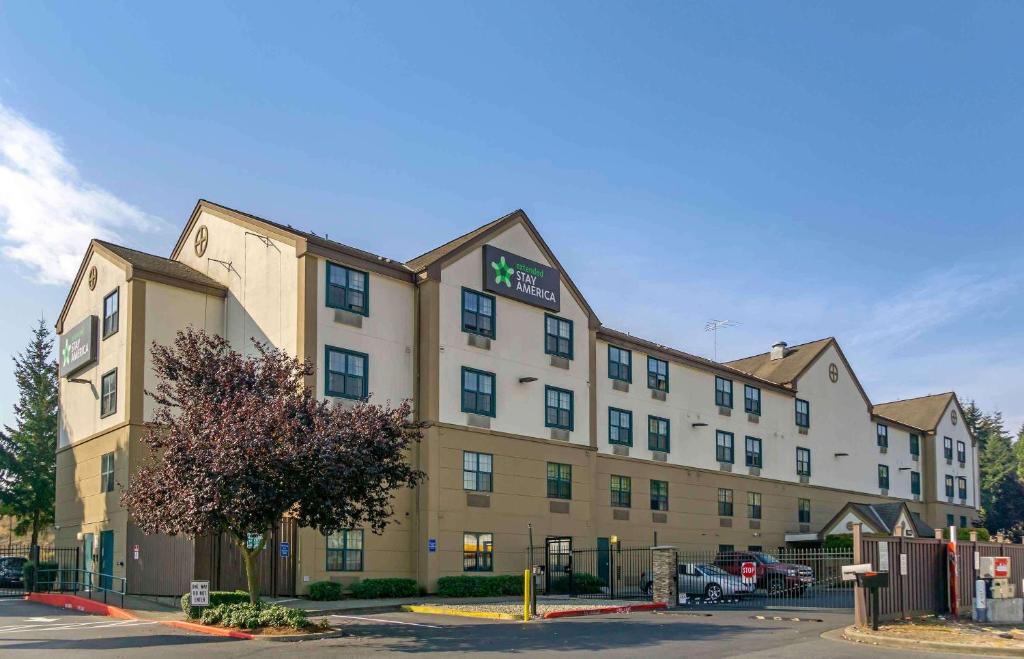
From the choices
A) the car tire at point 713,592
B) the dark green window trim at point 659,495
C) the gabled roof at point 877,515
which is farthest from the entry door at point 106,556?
the gabled roof at point 877,515

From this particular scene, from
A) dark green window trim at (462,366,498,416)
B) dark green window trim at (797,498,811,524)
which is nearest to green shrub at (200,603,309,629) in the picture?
dark green window trim at (462,366,498,416)

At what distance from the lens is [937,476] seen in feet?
223

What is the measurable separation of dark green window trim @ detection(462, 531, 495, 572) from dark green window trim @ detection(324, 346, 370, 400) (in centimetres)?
635

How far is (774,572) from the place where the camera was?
3916cm

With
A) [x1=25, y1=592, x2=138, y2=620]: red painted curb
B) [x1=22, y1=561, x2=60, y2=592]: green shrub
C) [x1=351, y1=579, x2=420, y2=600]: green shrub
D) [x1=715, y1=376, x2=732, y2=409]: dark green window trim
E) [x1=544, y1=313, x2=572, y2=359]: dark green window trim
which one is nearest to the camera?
[x1=25, y1=592, x2=138, y2=620]: red painted curb

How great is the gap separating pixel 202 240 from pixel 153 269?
3.62 meters

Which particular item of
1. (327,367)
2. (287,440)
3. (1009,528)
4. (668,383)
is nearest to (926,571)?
(287,440)

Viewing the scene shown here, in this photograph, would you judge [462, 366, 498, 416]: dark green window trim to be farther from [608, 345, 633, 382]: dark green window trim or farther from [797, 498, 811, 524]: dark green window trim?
[797, 498, 811, 524]: dark green window trim

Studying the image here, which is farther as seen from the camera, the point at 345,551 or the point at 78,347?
the point at 78,347

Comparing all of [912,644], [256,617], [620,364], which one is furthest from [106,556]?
[912,644]

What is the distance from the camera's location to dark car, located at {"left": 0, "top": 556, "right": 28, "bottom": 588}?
133 feet

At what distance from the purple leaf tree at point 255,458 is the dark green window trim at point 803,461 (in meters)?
35.6

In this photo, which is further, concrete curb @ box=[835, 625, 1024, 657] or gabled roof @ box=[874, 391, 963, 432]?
gabled roof @ box=[874, 391, 963, 432]

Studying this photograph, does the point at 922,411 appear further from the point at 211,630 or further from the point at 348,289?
the point at 211,630
